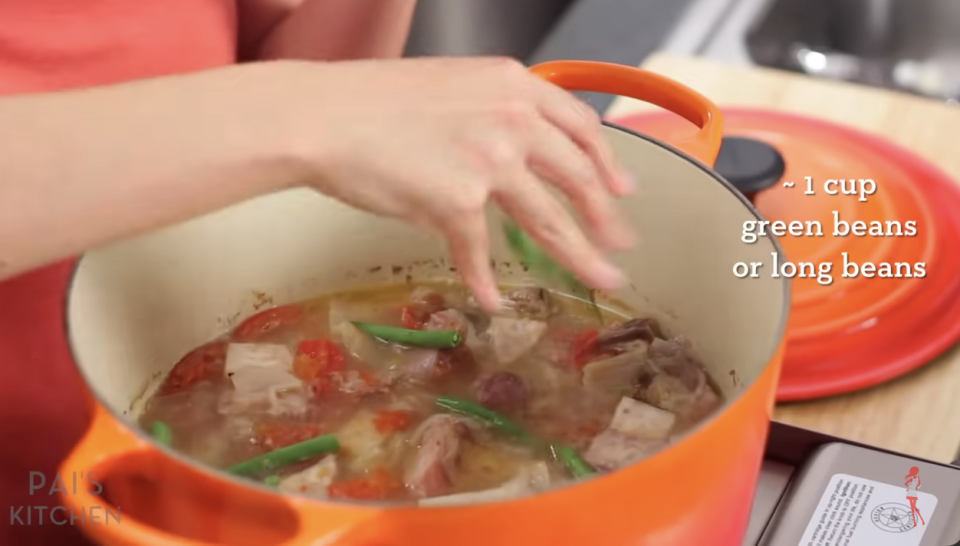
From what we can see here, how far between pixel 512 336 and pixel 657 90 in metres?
0.19

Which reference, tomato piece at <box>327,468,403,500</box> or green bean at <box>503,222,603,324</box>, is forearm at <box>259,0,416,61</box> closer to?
green bean at <box>503,222,603,324</box>

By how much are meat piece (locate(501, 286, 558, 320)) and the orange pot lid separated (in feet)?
0.60

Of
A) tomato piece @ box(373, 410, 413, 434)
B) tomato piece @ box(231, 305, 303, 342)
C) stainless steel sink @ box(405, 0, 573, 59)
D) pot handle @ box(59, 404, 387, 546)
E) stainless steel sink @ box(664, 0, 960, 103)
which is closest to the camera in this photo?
pot handle @ box(59, 404, 387, 546)

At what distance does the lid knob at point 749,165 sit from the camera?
86 centimetres

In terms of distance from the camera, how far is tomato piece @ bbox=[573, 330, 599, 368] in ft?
2.15

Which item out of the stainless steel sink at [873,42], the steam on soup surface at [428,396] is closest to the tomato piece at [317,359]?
the steam on soup surface at [428,396]

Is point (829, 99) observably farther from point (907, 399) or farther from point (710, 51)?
point (907, 399)

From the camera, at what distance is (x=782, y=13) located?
148 centimetres

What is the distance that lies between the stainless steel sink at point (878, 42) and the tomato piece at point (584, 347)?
969 mm

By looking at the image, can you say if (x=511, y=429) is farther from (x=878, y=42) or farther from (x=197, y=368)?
(x=878, y=42)

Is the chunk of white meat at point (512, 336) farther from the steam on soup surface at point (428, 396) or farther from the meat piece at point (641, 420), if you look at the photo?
the meat piece at point (641, 420)

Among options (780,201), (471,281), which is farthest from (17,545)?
(780,201)

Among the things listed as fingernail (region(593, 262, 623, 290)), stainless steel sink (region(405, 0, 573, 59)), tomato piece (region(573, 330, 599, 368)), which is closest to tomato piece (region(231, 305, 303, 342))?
tomato piece (region(573, 330, 599, 368))

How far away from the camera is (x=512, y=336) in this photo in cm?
67
